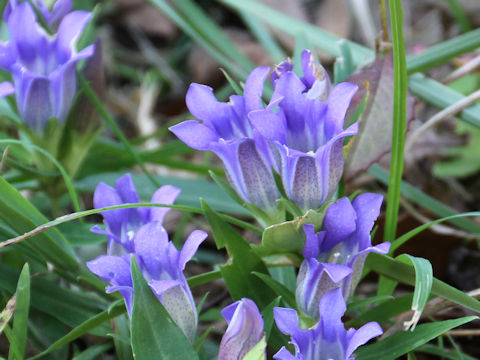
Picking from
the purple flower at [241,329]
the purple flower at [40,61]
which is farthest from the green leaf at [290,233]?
the purple flower at [40,61]

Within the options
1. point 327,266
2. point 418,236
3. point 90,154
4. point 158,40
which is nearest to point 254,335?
point 327,266

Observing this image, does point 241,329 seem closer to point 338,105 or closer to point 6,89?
point 338,105

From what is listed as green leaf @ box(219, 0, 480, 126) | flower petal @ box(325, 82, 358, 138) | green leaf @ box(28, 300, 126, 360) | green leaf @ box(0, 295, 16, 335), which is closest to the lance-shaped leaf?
green leaf @ box(219, 0, 480, 126)

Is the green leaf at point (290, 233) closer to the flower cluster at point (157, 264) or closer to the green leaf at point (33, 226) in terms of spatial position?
the flower cluster at point (157, 264)

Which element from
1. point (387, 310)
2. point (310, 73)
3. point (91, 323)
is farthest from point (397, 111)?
point (91, 323)

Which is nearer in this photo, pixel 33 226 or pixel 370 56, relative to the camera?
pixel 33 226

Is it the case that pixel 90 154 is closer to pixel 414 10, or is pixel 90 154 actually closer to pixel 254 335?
pixel 254 335
